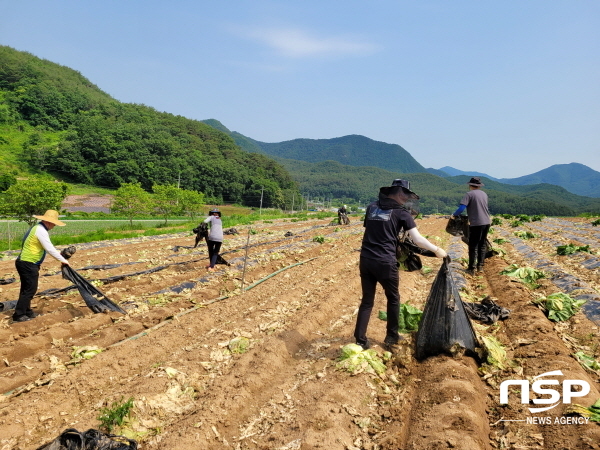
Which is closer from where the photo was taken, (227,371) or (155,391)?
(155,391)

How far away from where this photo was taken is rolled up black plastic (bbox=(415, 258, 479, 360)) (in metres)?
4.47

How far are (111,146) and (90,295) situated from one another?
71.8 meters

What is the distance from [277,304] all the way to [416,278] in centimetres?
402

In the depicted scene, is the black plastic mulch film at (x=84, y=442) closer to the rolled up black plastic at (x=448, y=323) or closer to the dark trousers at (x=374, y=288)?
the dark trousers at (x=374, y=288)

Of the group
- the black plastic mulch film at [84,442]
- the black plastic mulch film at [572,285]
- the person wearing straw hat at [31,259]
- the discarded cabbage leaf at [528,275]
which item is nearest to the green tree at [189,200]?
the person wearing straw hat at [31,259]

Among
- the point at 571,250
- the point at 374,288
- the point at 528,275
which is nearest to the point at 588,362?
the point at 374,288

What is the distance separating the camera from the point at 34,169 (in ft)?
209

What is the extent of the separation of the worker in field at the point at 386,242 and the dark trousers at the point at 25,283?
559 cm

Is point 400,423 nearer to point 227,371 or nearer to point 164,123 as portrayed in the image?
point 227,371

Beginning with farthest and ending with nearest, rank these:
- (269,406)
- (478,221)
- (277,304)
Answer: (478,221) → (277,304) → (269,406)

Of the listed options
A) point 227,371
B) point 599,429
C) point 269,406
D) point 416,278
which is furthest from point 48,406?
point 416,278

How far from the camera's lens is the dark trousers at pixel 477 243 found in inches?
330

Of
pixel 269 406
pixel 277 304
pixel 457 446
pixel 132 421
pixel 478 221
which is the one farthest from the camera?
pixel 478 221

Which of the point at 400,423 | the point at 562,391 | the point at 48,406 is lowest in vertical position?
the point at 48,406
